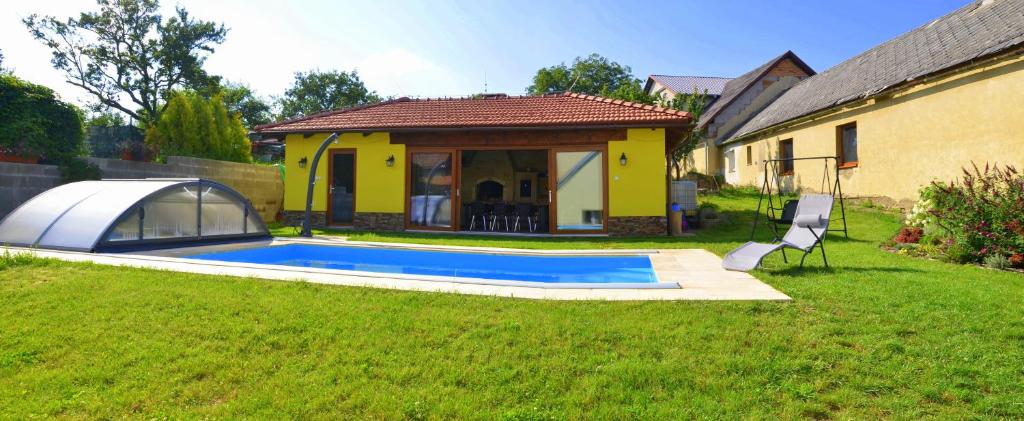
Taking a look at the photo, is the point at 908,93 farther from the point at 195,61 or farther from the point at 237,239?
the point at 195,61

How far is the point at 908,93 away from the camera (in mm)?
12477

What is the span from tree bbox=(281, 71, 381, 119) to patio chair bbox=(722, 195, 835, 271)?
136 ft

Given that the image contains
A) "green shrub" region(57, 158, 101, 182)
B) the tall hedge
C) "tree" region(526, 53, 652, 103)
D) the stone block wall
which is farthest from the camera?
"tree" region(526, 53, 652, 103)

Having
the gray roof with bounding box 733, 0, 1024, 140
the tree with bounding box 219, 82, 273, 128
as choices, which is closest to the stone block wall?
the gray roof with bounding box 733, 0, 1024, 140

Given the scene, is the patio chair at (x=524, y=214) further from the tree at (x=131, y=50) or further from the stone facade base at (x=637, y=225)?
the tree at (x=131, y=50)

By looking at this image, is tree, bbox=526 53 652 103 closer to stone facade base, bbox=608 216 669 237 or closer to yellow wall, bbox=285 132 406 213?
yellow wall, bbox=285 132 406 213

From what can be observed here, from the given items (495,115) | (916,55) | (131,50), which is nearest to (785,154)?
(916,55)

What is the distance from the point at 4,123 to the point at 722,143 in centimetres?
2448

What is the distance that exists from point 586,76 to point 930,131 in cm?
3089

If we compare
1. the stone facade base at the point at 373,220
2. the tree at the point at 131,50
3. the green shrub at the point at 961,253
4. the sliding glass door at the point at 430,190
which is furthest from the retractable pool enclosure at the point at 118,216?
the tree at the point at 131,50

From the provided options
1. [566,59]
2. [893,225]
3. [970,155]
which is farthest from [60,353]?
[566,59]

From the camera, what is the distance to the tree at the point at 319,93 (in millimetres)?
43250

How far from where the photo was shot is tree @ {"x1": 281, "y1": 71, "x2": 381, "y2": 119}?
43250 mm

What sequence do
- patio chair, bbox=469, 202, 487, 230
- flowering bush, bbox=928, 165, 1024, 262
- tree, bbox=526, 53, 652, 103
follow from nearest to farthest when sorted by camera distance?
flowering bush, bbox=928, 165, 1024, 262, patio chair, bbox=469, 202, 487, 230, tree, bbox=526, 53, 652, 103
